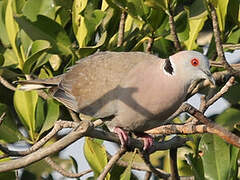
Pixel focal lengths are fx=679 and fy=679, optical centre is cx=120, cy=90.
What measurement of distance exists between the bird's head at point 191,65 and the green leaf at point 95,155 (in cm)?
62

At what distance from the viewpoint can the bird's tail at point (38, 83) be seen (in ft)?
12.9

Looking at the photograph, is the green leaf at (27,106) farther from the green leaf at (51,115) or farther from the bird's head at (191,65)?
the bird's head at (191,65)

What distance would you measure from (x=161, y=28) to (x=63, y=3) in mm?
621

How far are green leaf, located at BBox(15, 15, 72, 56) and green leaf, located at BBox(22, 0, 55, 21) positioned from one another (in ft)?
0.14

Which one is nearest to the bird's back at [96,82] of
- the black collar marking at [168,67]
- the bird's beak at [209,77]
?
the black collar marking at [168,67]

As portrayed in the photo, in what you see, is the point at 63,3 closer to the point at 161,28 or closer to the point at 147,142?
the point at 161,28

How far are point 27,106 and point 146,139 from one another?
77 cm

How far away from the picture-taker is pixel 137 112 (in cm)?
372

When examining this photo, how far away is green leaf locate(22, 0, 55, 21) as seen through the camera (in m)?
4.05

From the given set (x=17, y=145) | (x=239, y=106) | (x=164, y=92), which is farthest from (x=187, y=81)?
(x=17, y=145)

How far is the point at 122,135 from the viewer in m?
3.64

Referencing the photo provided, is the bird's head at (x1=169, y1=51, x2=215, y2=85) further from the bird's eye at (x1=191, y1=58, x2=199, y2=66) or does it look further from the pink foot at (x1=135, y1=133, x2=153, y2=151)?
the pink foot at (x1=135, y1=133, x2=153, y2=151)

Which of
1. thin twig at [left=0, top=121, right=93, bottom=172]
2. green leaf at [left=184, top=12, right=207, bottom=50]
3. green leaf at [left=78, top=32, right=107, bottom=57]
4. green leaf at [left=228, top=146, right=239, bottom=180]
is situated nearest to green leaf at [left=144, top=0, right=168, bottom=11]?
green leaf at [left=78, top=32, right=107, bottom=57]

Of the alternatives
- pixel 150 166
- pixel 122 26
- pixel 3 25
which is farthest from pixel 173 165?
pixel 3 25
